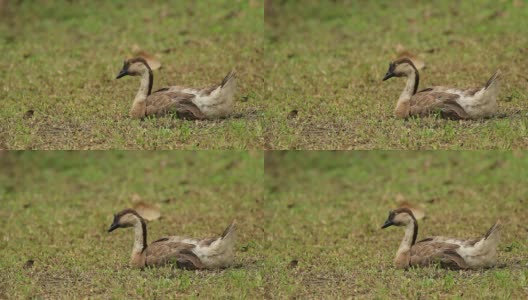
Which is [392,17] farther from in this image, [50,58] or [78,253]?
[78,253]

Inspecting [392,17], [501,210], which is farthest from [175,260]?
[392,17]

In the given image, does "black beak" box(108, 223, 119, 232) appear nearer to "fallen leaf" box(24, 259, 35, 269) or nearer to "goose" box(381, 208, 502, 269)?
"fallen leaf" box(24, 259, 35, 269)

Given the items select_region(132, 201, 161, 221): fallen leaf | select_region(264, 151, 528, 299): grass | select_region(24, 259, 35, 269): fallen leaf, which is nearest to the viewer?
select_region(264, 151, 528, 299): grass

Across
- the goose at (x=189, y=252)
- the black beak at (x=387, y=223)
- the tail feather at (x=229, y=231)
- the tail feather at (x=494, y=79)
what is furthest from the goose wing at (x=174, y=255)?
the tail feather at (x=494, y=79)

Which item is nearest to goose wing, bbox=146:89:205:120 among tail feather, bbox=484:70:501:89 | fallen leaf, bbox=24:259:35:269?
fallen leaf, bbox=24:259:35:269

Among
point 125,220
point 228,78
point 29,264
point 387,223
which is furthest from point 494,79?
point 29,264

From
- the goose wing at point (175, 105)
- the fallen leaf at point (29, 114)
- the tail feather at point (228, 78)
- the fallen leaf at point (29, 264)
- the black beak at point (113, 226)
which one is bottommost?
the fallen leaf at point (29, 264)

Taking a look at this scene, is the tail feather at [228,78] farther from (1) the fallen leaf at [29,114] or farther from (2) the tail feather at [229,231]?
(1) the fallen leaf at [29,114]
